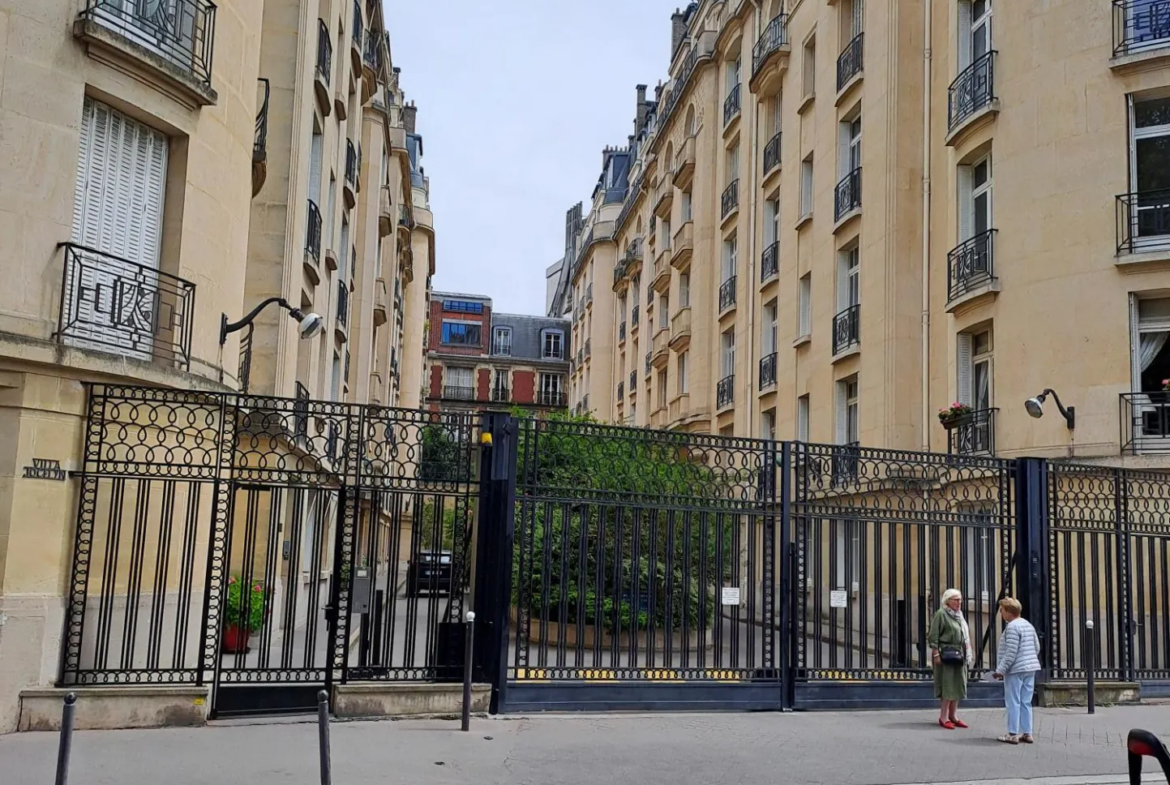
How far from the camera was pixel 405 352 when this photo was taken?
5203 cm

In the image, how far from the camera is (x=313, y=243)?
2039 centimetres

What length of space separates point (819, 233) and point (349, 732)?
18605mm

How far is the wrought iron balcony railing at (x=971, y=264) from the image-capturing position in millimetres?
18422

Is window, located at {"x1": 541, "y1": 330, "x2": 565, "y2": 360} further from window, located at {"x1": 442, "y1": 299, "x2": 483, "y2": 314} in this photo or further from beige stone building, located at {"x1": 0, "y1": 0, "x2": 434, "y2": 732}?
beige stone building, located at {"x1": 0, "y1": 0, "x2": 434, "y2": 732}

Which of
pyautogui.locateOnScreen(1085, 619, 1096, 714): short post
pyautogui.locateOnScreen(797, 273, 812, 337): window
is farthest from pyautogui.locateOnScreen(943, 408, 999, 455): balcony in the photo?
pyautogui.locateOnScreen(797, 273, 812, 337): window

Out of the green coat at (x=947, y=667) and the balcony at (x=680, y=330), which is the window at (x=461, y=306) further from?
the green coat at (x=947, y=667)

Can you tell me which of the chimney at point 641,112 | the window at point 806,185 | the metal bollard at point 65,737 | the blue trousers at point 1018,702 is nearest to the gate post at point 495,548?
the blue trousers at point 1018,702

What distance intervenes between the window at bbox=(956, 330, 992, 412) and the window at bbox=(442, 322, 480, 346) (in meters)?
62.2

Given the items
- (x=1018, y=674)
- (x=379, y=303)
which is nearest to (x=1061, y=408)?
(x=1018, y=674)

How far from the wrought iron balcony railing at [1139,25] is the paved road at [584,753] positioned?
35.6 ft

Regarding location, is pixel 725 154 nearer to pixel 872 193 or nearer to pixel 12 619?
pixel 872 193

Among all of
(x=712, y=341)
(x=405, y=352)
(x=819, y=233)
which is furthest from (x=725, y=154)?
(x=405, y=352)

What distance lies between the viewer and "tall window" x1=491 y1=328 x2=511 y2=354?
80.0 m

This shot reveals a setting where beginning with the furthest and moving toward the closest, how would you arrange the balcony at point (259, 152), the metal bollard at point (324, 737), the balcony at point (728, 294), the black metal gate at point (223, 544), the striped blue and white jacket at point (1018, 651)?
the balcony at point (728, 294) → the balcony at point (259, 152) → the striped blue and white jacket at point (1018, 651) → the black metal gate at point (223, 544) → the metal bollard at point (324, 737)
